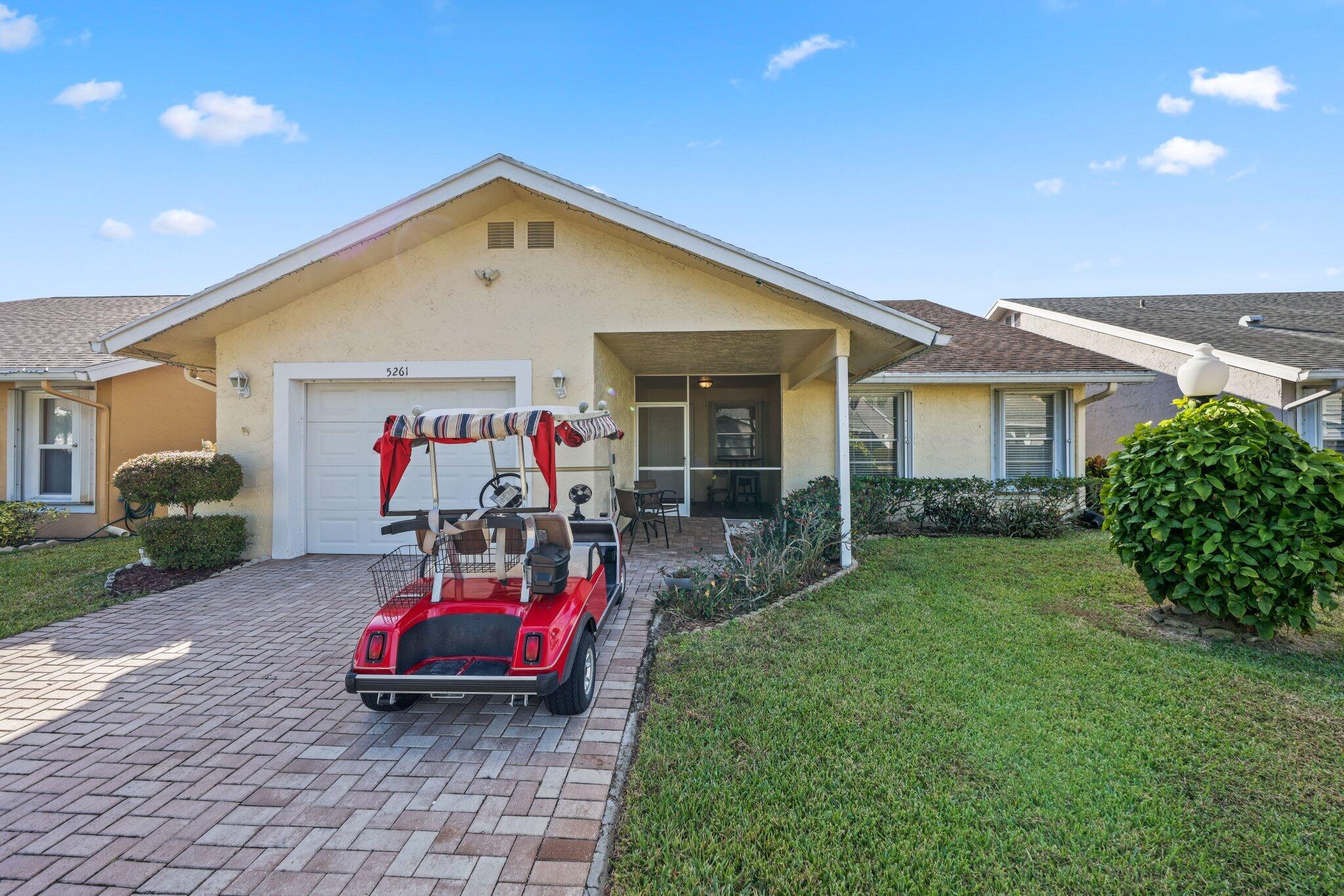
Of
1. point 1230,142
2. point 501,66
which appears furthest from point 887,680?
point 1230,142

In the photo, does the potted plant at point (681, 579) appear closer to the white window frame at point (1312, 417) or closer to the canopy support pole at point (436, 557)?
the canopy support pole at point (436, 557)

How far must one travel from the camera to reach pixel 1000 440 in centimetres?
1105

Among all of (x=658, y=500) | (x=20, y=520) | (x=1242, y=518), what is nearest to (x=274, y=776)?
(x=1242, y=518)

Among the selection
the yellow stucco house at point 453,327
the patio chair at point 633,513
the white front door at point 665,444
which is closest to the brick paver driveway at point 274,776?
the yellow stucco house at point 453,327

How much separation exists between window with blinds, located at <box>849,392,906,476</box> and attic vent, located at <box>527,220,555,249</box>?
6606 mm

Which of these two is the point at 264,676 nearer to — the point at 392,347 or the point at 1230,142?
the point at 392,347

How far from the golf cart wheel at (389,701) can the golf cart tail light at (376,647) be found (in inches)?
13.6

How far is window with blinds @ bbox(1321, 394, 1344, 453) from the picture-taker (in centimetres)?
993

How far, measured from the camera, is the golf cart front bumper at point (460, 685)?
2.98 m

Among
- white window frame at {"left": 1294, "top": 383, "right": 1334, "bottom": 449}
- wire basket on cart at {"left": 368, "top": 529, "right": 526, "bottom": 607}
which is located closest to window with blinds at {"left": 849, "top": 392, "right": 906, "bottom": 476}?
white window frame at {"left": 1294, "top": 383, "right": 1334, "bottom": 449}

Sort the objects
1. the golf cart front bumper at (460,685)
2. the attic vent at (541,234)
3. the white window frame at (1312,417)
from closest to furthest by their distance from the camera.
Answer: the golf cart front bumper at (460,685) < the attic vent at (541,234) < the white window frame at (1312,417)

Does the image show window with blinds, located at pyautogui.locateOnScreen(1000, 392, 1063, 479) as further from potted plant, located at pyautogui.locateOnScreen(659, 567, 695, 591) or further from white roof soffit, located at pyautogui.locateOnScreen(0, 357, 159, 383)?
white roof soffit, located at pyautogui.locateOnScreen(0, 357, 159, 383)

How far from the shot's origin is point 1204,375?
16.8 feet

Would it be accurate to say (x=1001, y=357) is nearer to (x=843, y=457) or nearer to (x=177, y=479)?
(x=843, y=457)
